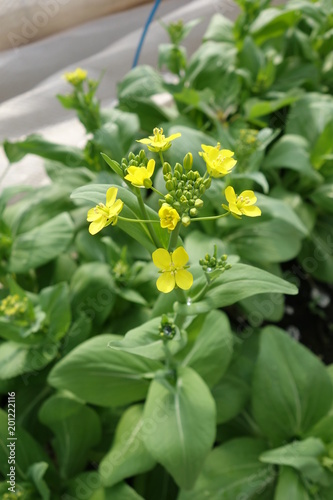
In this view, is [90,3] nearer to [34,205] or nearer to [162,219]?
[34,205]

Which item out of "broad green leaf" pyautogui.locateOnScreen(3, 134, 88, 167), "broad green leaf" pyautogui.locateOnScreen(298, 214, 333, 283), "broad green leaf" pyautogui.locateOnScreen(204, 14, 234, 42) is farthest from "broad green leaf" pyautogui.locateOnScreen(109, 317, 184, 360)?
"broad green leaf" pyautogui.locateOnScreen(204, 14, 234, 42)

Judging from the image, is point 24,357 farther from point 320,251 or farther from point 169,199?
point 320,251

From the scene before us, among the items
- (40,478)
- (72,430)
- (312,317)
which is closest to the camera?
(40,478)

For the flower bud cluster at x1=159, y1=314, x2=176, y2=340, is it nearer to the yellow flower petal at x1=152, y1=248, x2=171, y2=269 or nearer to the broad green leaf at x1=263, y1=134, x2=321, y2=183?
the yellow flower petal at x1=152, y1=248, x2=171, y2=269

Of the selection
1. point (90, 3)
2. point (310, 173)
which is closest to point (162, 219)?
point (310, 173)

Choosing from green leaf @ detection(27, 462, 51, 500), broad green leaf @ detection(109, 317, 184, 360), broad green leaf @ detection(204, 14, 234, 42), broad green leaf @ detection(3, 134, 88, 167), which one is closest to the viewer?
broad green leaf @ detection(109, 317, 184, 360)

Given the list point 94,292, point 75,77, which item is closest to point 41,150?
point 75,77

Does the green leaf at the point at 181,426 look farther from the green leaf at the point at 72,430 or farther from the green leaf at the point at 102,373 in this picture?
the green leaf at the point at 72,430
